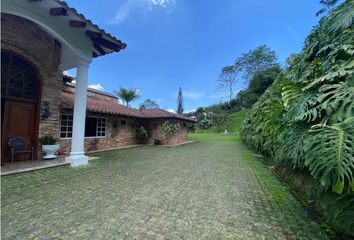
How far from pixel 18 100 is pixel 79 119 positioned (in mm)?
2422

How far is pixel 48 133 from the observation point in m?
8.58

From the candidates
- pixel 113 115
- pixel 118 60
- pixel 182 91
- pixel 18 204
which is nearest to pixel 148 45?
pixel 118 60

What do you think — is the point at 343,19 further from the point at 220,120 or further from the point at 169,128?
the point at 220,120

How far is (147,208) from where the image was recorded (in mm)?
3812

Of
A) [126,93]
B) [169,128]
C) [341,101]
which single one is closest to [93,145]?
[169,128]

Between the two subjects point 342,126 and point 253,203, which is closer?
point 342,126

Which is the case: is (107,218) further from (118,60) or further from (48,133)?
(118,60)

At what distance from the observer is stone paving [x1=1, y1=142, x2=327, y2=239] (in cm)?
297

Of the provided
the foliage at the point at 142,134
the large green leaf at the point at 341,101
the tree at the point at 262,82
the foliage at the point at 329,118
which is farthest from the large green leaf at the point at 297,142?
the tree at the point at 262,82

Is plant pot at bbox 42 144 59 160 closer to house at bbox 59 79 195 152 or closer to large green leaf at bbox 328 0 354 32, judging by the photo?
house at bbox 59 79 195 152

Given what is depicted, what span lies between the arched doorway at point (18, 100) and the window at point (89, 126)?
6.79 feet

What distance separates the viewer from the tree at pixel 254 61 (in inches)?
1877

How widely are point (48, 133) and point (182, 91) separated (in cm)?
6310

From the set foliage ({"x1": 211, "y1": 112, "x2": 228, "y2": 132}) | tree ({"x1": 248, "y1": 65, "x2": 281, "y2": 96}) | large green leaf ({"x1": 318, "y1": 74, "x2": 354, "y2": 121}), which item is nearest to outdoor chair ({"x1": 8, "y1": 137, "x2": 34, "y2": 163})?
large green leaf ({"x1": 318, "y1": 74, "x2": 354, "y2": 121})
